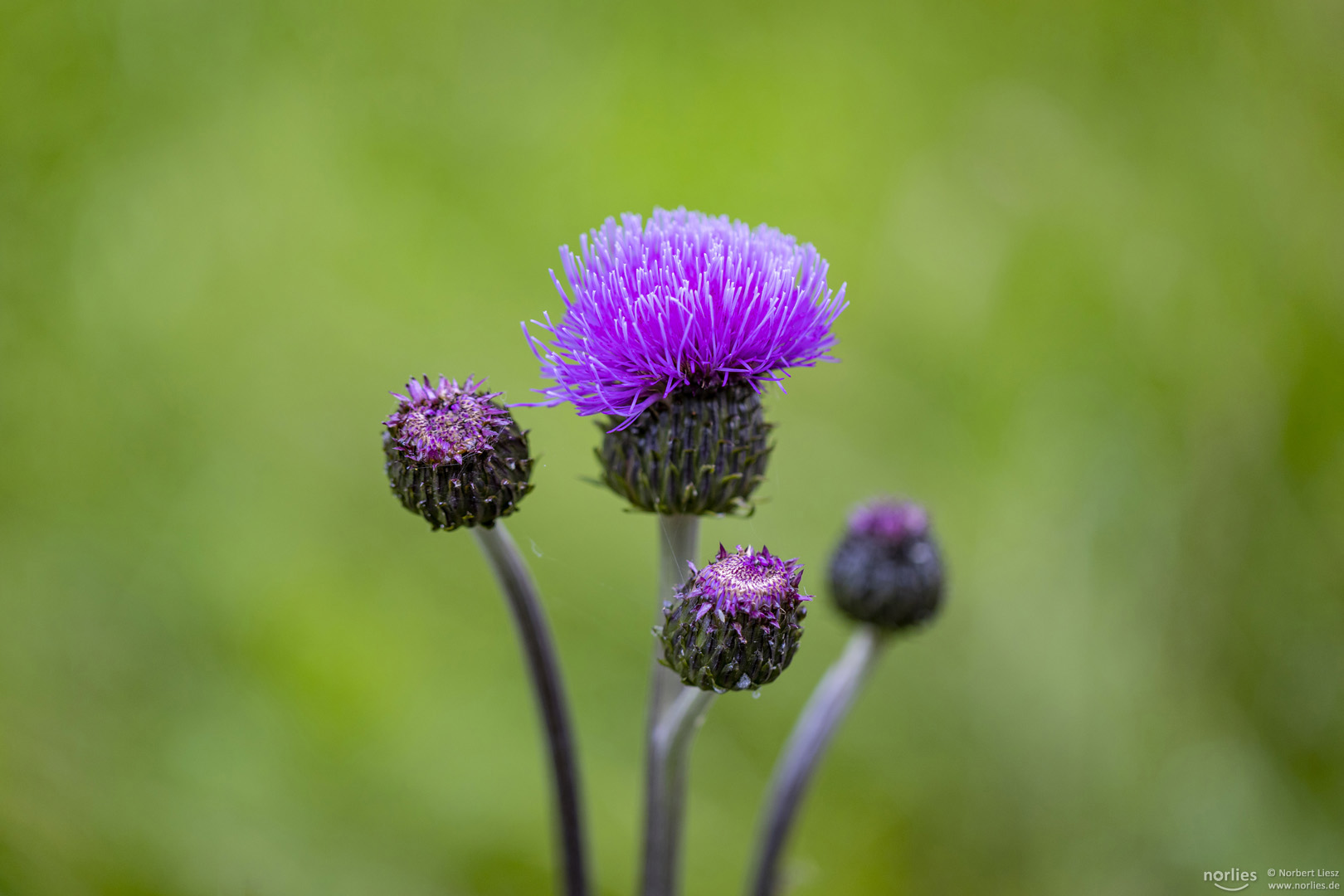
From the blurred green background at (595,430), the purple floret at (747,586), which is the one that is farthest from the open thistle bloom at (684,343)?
the blurred green background at (595,430)

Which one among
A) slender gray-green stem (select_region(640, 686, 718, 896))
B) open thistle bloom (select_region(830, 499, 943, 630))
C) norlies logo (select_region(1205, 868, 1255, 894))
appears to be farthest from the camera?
norlies logo (select_region(1205, 868, 1255, 894))

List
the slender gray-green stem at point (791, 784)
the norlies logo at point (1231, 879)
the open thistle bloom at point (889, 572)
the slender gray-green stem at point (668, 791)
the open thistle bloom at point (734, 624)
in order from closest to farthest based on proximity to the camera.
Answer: the open thistle bloom at point (734, 624), the slender gray-green stem at point (668, 791), the slender gray-green stem at point (791, 784), the open thistle bloom at point (889, 572), the norlies logo at point (1231, 879)

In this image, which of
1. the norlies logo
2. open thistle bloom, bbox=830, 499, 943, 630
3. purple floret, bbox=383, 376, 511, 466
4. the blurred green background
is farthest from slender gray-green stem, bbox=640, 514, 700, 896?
the norlies logo

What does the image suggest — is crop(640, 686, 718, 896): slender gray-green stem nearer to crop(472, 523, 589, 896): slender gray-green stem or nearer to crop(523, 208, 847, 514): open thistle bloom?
crop(472, 523, 589, 896): slender gray-green stem

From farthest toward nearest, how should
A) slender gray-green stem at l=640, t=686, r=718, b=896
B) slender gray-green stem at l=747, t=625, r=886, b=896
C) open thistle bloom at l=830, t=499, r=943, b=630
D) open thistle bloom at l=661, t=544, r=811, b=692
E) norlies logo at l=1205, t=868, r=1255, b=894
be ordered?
norlies logo at l=1205, t=868, r=1255, b=894 < open thistle bloom at l=830, t=499, r=943, b=630 < slender gray-green stem at l=747, t=625, r=886, b=896 < slender gray-green stem at l=640, t=686, r=718, b=896 < open thistle bloom at l=661, t=544, r=811, b=692

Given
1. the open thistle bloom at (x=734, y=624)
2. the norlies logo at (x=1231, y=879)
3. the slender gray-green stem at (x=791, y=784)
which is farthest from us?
the norlies logo at (x=1231, y=879)

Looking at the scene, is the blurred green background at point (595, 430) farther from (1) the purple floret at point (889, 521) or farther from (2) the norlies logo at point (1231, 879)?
(1) the purple floret at point (889, 521)
